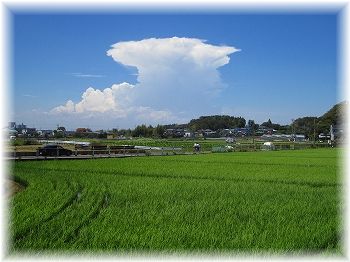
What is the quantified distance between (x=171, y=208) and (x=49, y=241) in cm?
289

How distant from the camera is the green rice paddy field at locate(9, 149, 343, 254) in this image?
591 cm

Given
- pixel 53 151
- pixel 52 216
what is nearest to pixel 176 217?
pixel 52 216

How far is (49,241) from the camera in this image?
6.03 m

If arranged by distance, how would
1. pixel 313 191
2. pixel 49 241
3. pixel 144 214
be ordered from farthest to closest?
pixel 313 191 < pixel 144 214 < pixel 49 241

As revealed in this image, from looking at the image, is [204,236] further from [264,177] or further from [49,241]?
[264,177]

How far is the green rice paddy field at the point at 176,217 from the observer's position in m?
5.91

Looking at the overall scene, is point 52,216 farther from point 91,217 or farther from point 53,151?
point 53,151

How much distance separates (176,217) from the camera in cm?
759

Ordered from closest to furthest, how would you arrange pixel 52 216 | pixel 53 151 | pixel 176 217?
1. pixel 176 217
2. pixel 52 216
3. pixel 53 151

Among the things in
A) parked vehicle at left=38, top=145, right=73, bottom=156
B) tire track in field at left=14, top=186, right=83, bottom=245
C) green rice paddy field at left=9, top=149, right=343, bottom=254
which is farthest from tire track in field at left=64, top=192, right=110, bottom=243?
parked vehicle at left=38, top=145, right=73, bottom=156

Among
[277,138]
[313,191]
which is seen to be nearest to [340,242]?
[313,191]

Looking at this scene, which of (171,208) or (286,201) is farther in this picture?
(286,201)

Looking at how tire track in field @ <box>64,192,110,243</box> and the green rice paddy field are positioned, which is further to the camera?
tire track in field @ <box>64,192,110,243</box>

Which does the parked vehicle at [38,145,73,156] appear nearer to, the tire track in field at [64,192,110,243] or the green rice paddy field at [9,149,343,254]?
the green rice paddy field at [9,149,343,254]
